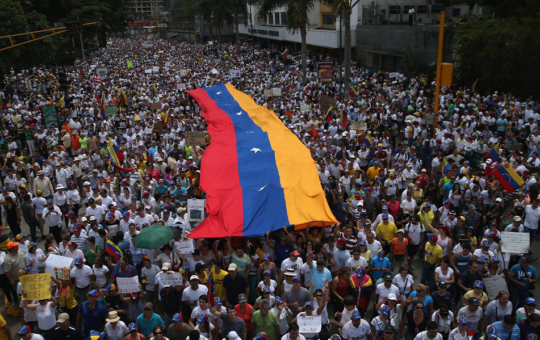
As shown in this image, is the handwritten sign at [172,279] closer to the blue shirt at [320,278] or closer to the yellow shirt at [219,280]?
the yellow shirt at [219,280]

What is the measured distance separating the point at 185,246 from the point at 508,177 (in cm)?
691

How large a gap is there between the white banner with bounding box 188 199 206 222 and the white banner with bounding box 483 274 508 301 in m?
5.28

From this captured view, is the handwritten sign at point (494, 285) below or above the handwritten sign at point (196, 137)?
below

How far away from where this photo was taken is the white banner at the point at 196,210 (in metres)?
9.52

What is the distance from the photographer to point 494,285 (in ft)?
23.0

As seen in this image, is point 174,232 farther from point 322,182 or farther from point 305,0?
point 305,0

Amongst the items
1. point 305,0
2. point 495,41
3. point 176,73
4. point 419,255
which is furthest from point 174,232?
point 176,73

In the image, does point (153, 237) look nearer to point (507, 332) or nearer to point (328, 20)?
point (507, 332)

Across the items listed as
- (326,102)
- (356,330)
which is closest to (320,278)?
(356,330)

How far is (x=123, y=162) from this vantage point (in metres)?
13.6

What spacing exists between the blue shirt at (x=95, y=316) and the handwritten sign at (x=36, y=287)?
23.9 inches

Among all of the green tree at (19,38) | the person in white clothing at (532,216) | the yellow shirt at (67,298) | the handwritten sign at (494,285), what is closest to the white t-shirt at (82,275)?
the yellow shirt at (67,298)

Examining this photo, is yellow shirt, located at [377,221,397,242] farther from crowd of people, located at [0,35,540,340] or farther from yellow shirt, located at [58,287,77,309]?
yellow shirt, located at [58,287,77,309]

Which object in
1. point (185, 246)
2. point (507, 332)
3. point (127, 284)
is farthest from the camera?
point (185, 246)
